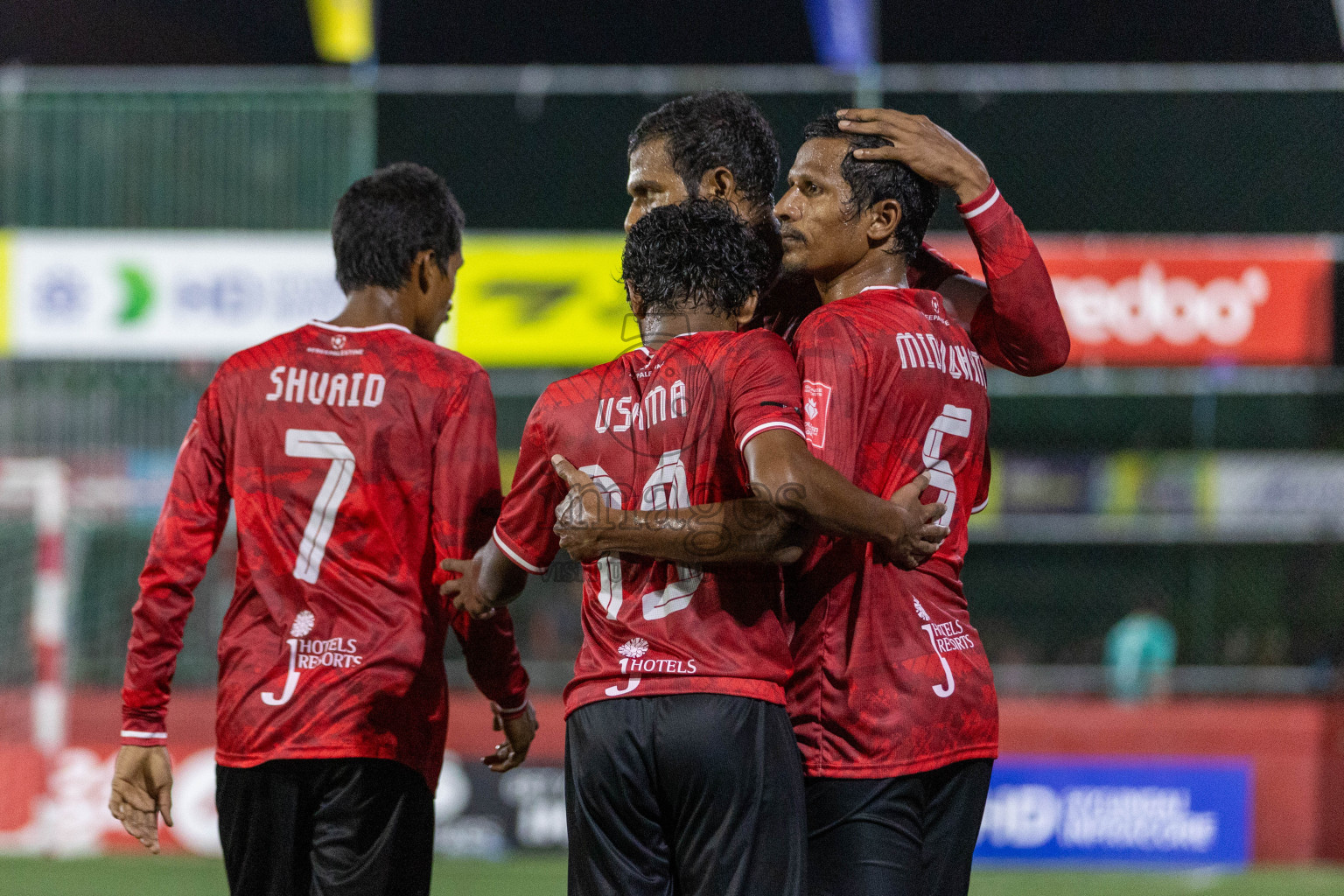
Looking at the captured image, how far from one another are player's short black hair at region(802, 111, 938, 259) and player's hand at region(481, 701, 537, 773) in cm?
144

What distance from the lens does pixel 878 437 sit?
8.84 feet

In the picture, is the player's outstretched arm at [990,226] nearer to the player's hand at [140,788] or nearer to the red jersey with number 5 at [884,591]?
the red jersey with number 5 at [884,591]

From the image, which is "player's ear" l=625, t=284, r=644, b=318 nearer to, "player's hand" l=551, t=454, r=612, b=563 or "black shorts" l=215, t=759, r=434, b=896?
"player's hand" l=551, t=454, r=612, b=563

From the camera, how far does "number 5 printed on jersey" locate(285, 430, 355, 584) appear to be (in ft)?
10.2

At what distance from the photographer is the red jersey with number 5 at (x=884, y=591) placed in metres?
2.62

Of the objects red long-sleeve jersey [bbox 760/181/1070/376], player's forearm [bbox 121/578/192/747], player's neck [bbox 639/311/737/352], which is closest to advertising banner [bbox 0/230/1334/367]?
red long-sleeve jersey [bbox 760/181/1070/376]

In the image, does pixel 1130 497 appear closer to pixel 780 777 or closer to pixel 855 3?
pixel 855 3

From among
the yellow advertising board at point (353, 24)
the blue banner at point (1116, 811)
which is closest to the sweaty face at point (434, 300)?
the blue banner at point (1116, 811)

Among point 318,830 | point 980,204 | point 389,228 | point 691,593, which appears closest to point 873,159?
point 980,204

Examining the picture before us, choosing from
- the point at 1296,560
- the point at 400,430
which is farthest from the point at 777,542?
the point at 1296,560

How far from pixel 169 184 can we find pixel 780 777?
28.5ft

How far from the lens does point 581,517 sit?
256 centimetres

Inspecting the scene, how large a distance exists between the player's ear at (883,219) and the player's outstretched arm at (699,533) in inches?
28.5

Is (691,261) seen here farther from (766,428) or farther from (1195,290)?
(1195,290)
